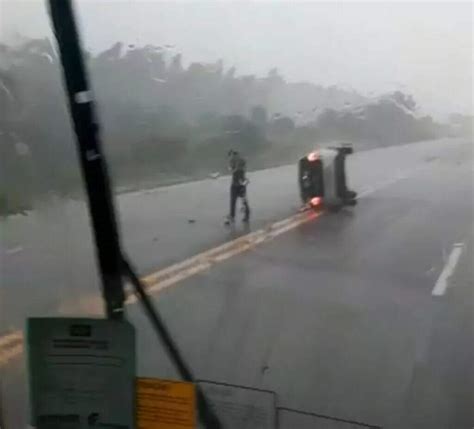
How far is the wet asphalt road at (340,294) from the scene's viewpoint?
1.96 meters

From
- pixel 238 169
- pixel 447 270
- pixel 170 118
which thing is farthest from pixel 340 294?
pixel 170 118

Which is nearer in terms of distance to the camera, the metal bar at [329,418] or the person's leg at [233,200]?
the metal bar at [329,418]

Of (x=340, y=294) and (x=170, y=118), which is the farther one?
(x=170, y=118)

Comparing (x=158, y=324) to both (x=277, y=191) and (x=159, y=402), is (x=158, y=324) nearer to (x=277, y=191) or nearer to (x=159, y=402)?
(x=159, y=402)

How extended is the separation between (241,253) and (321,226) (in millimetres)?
171

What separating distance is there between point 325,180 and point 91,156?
18.6 inches

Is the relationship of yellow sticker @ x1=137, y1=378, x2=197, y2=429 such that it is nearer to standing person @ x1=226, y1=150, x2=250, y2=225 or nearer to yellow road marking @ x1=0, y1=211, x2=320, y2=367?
yellow road marking @ x1=0, y1=211, x2=320, y2=367

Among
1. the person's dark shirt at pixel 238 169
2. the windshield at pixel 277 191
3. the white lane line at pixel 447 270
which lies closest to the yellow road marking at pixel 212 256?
the windshield at pixel 277 191

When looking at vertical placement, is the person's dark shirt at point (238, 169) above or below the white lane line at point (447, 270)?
above

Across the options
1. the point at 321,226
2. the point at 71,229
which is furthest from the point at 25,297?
the point at 321,226

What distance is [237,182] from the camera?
212 centimetres

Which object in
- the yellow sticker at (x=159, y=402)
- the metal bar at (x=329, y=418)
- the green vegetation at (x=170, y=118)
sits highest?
the green vegetation at (x=170, y=118)

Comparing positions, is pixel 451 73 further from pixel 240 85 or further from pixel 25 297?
pixel 25 297

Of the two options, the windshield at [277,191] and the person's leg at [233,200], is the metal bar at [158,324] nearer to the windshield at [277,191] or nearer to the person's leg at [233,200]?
the windshield at [277,191]
